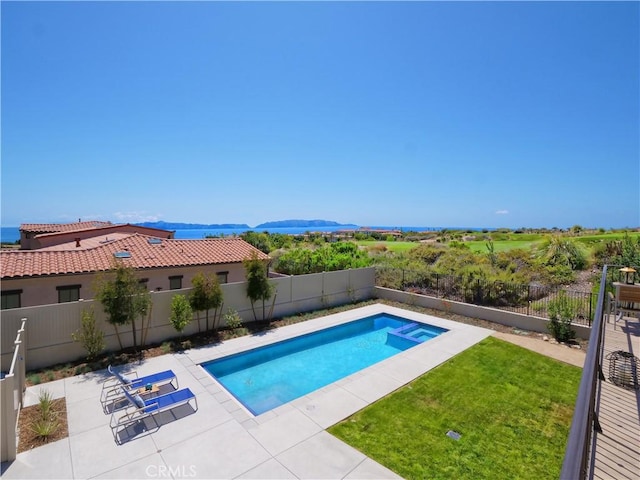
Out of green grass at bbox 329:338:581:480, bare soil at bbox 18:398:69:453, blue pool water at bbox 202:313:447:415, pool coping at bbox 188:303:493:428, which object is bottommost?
blue pool water at bbox 202:313:447:415

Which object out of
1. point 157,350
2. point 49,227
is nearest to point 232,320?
point 157,350

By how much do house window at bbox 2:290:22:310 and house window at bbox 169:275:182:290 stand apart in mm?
5444

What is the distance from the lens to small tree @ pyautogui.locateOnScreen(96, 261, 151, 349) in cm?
1092

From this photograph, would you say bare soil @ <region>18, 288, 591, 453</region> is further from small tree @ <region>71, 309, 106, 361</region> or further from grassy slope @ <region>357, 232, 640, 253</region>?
grassy slope @ <region>357, 232, 640, 253</region>

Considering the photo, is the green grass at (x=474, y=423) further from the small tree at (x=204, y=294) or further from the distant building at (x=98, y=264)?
the distant building at (x=98, y=264)

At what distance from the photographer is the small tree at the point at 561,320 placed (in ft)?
43.0

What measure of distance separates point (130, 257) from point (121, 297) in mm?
5634

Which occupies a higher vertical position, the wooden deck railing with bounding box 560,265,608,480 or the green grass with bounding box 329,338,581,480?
the wooden deck railing with bounding box 560,265,608,480

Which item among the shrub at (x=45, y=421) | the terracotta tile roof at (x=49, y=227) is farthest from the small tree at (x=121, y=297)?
the terracotta tile roof at (x=49, y=227)

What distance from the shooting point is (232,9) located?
12.9 meters

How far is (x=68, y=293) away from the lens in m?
14.1

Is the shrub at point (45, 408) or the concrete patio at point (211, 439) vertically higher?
the shrub at point (45, 408)

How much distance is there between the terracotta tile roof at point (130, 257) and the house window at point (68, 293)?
28.2 inches

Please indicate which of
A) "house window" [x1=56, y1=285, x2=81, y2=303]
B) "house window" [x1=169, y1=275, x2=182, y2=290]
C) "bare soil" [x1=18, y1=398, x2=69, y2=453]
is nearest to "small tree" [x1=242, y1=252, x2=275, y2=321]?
"house window" [x1=169, y1=275, x2=182, y2=290]
